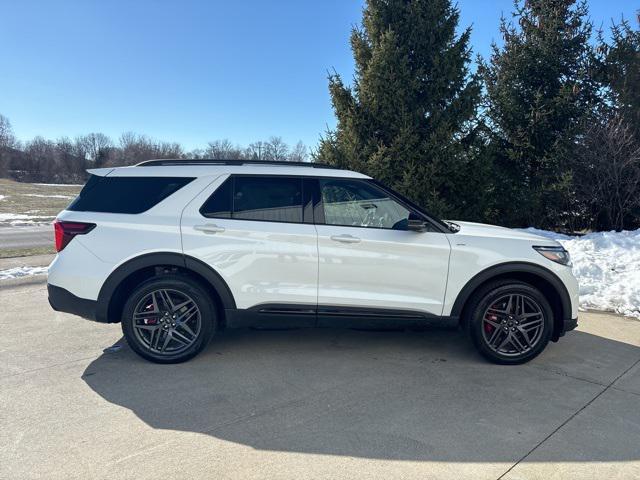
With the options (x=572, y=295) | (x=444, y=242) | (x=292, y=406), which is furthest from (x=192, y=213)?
(x=572, y=295)

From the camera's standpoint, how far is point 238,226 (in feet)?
12.9

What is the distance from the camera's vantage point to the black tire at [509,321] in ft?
13.0

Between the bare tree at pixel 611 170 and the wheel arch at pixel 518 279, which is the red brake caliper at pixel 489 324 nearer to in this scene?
the wheel arch at pixel 518 279

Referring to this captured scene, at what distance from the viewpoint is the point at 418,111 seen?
968cm

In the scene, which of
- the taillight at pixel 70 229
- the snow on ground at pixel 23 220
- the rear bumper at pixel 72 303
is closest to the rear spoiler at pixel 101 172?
the taillight at pixel 70 229

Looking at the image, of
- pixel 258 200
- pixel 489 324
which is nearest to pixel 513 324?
pixel 489 324

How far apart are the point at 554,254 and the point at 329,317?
87.1 inches

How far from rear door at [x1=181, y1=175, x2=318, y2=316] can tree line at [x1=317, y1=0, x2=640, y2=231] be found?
597cm

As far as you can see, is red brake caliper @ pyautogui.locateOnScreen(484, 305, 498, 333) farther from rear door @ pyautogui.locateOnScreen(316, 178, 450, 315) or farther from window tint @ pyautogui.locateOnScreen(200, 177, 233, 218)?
window tint @ pyautogui.locateOnScreen(200, 177, 233, 218)

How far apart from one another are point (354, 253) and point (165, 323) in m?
1.88

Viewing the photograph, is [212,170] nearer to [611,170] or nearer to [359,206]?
[359,206]

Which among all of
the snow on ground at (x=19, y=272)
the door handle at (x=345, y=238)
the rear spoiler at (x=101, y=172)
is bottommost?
the snow on ground at (x=19, y=272)

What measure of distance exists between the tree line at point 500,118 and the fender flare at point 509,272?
18.1ft

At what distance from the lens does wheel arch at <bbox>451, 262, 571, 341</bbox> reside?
3.96 metres
